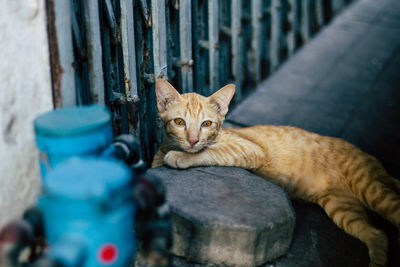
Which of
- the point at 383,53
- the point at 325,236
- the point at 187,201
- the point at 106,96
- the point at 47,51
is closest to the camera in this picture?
the point at 47,51

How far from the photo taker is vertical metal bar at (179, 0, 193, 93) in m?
4.22

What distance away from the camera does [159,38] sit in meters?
3.92

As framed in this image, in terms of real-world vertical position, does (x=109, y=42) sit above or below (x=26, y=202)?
above

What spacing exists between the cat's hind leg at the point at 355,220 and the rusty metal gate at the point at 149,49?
165 cm

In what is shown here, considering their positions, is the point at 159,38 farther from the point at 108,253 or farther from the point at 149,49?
the point at 108,253

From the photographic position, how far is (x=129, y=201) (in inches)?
79.6

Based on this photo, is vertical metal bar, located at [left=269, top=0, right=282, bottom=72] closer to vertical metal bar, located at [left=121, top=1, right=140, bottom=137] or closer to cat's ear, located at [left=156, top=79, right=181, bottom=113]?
vertical metal bar, located at [left=121, top=1, right=140, bottom=137]

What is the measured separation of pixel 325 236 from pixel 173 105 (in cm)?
145

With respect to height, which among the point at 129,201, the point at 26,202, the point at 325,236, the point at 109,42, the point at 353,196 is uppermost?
the point at 109,42

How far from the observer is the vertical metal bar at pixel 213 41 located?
15.6ft

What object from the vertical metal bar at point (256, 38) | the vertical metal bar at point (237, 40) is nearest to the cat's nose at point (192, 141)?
the vertical metal bar at point (237, 40)

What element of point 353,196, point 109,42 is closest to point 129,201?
point 109,42

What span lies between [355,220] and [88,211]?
203cm

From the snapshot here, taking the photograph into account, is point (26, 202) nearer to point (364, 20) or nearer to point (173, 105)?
point (173, 105)
